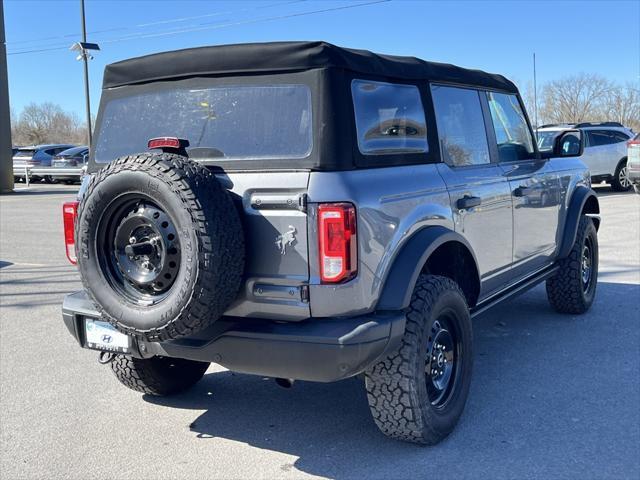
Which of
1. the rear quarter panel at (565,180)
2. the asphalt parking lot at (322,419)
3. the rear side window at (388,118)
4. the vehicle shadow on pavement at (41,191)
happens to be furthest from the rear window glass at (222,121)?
the vehicle shadow on pavement at (41,191)

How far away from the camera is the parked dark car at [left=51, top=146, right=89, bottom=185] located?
26.3 meters

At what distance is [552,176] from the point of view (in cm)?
556

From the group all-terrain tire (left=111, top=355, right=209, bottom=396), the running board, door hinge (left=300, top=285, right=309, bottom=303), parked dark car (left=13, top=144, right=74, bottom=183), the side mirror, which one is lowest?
all-terrain tire (left=111, top=355, right=209, bottom=396)

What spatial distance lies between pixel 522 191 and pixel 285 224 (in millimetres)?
2401

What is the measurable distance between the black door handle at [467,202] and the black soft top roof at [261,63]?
29.4 inches

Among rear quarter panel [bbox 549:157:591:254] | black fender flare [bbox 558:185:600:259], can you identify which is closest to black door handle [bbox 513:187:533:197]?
rear quarter panel [bbox 549:157:591:254]

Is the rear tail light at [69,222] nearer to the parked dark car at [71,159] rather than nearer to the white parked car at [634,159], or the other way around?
the white parked car at [634,159]

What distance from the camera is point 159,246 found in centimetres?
321

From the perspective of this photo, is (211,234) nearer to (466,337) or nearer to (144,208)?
(144,208)

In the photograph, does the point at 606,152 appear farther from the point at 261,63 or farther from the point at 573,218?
the point at 261,63

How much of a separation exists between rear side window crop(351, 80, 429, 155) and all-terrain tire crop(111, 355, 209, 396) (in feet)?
6.17

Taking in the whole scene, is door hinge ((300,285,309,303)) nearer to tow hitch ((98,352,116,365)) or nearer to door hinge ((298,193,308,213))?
door hinge ((298,193,308,213))

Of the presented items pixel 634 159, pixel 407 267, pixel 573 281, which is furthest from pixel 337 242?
pixel 634 159

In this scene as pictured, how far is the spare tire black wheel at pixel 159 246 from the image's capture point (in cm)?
304
